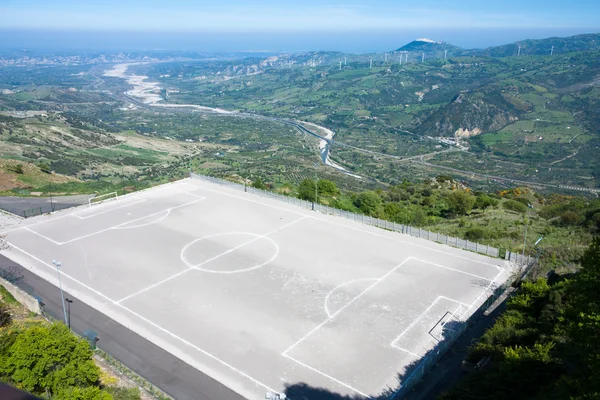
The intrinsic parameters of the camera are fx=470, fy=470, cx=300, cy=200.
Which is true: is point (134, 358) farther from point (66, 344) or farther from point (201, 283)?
point (201, 283)

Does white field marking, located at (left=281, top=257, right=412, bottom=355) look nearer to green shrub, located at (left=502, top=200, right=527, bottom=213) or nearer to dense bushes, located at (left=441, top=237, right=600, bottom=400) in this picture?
dense bushes, located at (left=441, top=237, right=600, bottom=400)

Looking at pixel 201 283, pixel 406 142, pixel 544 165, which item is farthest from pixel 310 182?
pixel 406 142

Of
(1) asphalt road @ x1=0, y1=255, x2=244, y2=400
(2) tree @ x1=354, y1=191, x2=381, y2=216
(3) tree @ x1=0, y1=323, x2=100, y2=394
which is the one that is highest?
(3) tree @ x1=0, y1=323, x2=100, y2=394

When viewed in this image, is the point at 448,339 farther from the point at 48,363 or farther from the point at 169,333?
the point at 48,363

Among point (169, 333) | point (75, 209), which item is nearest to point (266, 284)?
point (169, 333)

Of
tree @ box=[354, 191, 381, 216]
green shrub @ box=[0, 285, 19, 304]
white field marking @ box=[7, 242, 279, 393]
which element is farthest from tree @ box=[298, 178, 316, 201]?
green shrub @ box=[0, 285, 19, 304]
